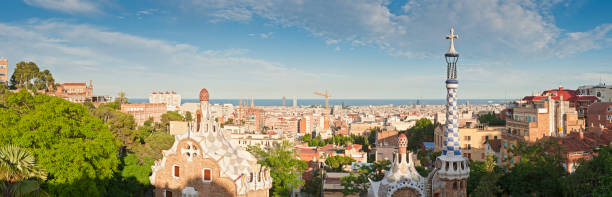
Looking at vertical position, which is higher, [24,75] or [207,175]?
[24,75]

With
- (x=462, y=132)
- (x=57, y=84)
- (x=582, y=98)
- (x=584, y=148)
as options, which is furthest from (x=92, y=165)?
(x=582, y=98)

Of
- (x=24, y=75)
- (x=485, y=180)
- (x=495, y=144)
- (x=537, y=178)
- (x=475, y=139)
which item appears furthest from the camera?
(x=24, y=75)

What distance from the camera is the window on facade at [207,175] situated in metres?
20.1

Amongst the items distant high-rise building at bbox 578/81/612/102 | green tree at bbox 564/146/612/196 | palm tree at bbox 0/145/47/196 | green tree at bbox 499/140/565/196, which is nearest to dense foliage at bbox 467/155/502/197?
green tree at bbox 499/140/565/196

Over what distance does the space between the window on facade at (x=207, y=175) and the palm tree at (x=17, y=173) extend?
6.89 m

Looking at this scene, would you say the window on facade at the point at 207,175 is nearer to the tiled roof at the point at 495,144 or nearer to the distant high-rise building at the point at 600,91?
the tiled roof at the point at 495,144

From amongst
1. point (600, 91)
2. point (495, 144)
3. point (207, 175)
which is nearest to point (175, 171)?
point (207, 175)

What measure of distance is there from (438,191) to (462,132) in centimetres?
3157

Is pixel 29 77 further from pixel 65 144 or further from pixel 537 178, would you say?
pixel 537 178

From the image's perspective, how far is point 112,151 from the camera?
23.6m

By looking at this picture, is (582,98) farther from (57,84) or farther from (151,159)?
(57,84)

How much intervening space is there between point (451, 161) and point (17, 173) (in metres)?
18.3

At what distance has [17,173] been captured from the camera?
17438 mm

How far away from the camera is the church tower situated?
16.1 meters
